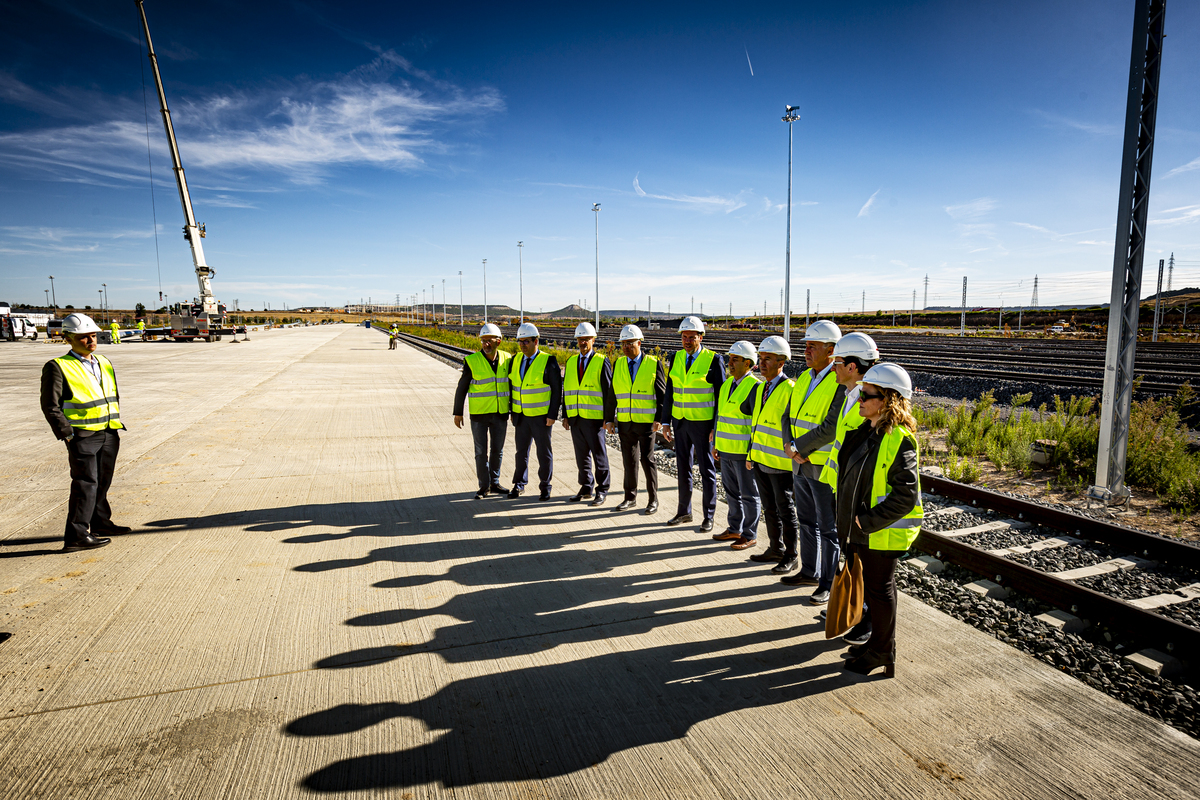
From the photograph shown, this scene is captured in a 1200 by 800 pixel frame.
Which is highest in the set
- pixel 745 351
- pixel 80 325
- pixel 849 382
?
pixel 80 325

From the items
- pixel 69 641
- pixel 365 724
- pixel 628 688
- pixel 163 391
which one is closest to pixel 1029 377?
pixel 628 688

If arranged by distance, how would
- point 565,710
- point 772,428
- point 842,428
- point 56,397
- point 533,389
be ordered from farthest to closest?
point 533,389
point 56,397
point 772,428
point 842,428
point 565,710

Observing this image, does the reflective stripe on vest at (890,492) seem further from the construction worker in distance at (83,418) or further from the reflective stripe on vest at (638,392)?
the construction worker in distance at (83,418)

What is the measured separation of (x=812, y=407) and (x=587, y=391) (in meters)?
3.18

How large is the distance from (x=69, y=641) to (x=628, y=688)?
12.2 ft

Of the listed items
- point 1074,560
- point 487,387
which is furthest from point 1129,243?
point 487,387

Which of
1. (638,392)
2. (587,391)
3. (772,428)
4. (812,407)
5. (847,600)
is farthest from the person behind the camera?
→ (587,391)

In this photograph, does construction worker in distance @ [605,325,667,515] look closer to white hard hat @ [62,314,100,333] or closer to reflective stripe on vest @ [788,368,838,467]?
reflective stripe on vest @ [788,368,838,467]

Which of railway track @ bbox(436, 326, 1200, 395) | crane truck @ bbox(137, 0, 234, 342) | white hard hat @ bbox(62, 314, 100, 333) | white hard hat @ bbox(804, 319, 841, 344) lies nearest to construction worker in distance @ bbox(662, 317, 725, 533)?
white hard hat @ bbox(804, 319, 841, 344)

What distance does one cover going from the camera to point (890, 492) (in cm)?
344

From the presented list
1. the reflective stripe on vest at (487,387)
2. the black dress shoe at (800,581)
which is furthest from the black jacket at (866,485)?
the reflective stripe on vest at (487,387)

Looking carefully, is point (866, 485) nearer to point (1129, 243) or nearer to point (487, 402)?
point (487, 402)

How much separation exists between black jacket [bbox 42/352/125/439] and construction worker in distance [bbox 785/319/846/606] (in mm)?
5922

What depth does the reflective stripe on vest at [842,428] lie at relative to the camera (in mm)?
3748
